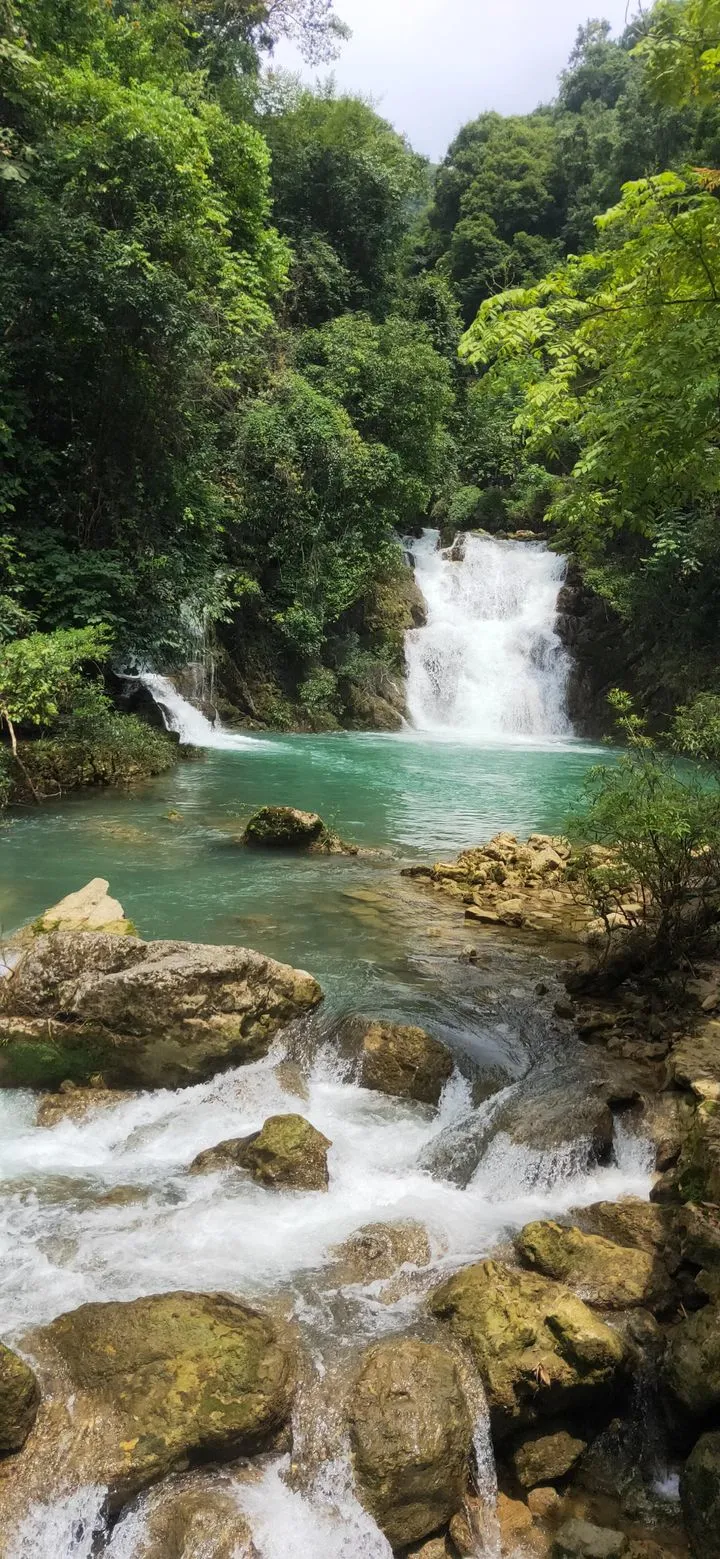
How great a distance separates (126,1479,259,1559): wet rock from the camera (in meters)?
2.62

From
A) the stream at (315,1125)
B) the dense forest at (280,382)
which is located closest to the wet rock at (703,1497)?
the stream at (315,1125)

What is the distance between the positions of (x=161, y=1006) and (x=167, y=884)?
335 cm

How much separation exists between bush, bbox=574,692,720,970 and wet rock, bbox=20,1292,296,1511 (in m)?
3.52

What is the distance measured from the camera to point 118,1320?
3.20 m

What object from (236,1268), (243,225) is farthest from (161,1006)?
(243,225)

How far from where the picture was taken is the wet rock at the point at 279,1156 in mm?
4191

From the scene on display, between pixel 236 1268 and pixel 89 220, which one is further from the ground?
pixel 89 220

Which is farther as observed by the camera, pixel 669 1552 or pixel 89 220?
pixel 89 220

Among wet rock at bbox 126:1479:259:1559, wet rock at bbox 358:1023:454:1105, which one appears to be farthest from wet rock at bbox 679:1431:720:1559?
wet rock at bbox 358:1023:454:1105

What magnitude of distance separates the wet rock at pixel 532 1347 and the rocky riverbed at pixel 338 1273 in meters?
0.01

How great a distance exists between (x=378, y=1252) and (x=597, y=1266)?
3.06 feet

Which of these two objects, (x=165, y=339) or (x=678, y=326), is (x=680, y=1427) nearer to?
(x=678, y=326)

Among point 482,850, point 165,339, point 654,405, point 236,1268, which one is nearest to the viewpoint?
point 236,1268

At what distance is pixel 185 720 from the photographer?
17391 millimetres
